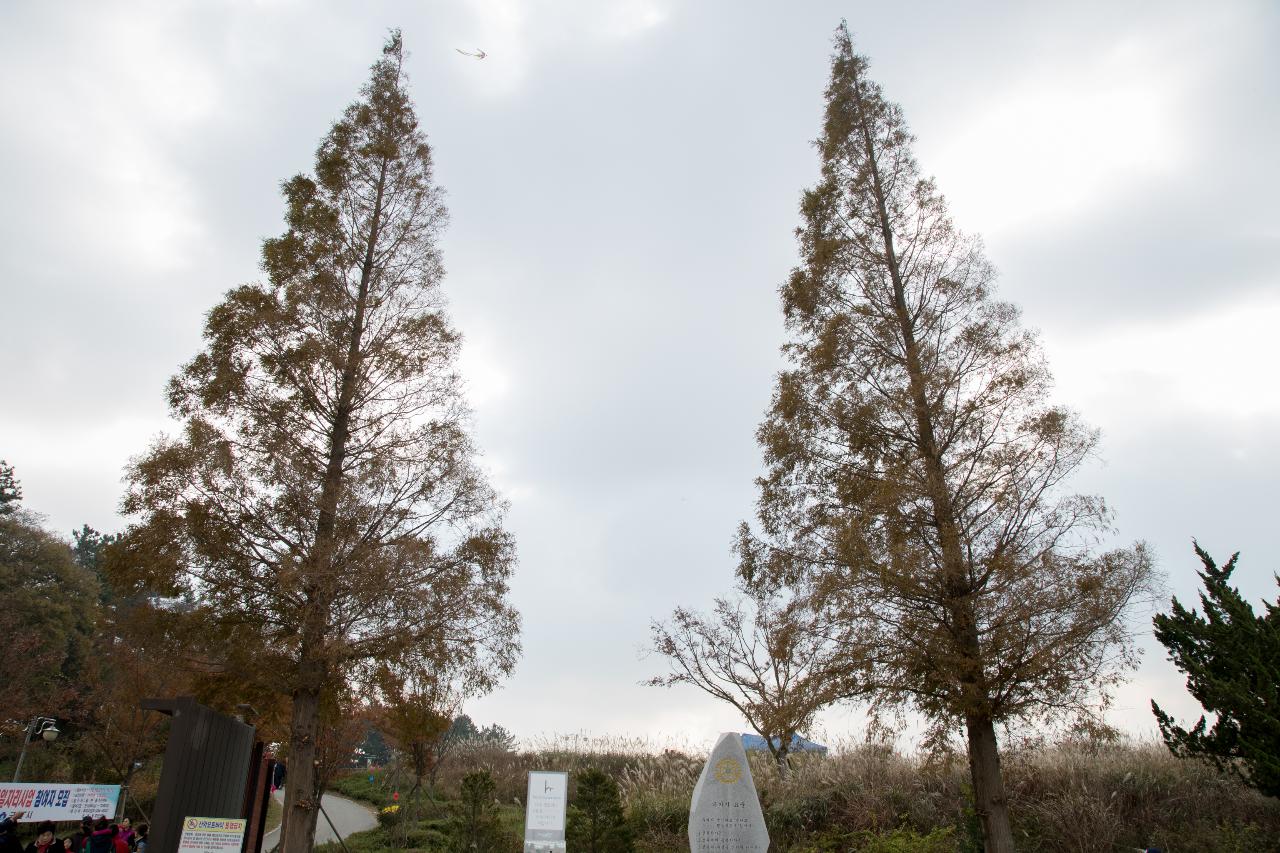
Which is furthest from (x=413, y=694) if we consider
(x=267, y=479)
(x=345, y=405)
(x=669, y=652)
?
(x=669, y=652)

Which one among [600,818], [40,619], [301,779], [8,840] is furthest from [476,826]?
[40,619]

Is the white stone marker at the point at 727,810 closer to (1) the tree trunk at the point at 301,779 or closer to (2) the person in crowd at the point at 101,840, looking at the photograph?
(1) the tree trunk at the point at 301,779

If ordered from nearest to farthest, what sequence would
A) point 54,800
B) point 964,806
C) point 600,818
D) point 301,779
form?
point 301,779, point 600,818, point 964,806, point 54,800

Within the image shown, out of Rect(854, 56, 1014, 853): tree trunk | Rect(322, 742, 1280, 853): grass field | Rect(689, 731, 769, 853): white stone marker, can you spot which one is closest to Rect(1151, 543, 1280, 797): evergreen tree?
Rect(322, 742, 1280, 853): grass field

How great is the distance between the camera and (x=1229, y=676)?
10.3m

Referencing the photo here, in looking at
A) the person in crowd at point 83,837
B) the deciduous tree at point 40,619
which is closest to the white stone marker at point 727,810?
the person in crowd at point 83,837

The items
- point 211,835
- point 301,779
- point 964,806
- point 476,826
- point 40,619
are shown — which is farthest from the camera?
point 40,619

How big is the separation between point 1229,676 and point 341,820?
23.2 metres

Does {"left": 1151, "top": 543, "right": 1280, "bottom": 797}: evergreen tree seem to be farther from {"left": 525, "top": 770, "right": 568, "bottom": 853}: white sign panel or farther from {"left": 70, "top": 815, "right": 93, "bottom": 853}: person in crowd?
{"left": 70, "top": 815, "right": 93, "bottom": 853}: person in crowd

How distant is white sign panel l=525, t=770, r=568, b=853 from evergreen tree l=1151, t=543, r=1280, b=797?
8591 mm

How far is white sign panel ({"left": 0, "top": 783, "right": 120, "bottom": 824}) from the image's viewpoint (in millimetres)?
13781

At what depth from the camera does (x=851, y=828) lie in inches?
520

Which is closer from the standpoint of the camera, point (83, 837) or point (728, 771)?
point (728, 771)

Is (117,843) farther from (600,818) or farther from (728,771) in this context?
(728,771)
